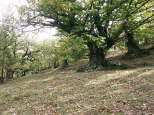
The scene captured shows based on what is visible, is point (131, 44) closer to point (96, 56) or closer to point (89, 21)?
point (96, 56)

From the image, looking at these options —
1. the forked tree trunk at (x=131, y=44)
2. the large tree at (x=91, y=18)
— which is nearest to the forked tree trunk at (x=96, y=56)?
the large tree at (x=91, y=18)

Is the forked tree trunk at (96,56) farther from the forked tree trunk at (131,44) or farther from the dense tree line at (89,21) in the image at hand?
the forked tree trunk at (131,44)

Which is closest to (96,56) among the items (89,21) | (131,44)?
(89,21)

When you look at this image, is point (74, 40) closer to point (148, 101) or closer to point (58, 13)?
point (58, 13)

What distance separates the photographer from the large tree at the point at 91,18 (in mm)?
23578

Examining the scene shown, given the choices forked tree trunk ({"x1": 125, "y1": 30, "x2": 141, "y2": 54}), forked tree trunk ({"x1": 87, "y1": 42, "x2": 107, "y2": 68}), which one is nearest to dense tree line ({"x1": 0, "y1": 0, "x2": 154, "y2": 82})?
forked tree trunk ({"x1": 87, "y1": 42, "x2": 107, "y2": 68})

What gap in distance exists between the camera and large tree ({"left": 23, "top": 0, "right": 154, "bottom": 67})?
23.6m

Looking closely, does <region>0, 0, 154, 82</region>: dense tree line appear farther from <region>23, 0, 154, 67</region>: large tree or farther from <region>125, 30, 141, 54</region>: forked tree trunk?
<region>125, 30, 141, 54</region>: forked tree trunk

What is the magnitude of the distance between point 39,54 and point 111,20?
21120 mm

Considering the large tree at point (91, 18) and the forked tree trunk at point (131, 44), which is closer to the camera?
the large tree at point (91, 18)

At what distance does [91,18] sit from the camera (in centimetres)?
2447

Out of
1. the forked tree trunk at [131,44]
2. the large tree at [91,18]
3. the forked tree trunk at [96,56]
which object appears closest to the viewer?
the large tree at [91,18]

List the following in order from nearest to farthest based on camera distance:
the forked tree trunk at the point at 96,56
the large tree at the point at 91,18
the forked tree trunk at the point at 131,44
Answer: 1. the large tree at the point at 91,18
2. the forked tree trunk at the point at 96,56
3. the forked tree trunk at the point at 131,44

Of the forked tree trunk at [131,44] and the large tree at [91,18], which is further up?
the large tree at [91,18]
